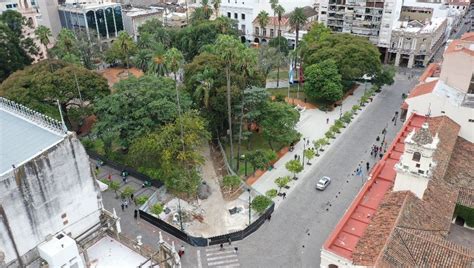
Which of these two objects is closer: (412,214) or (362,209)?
(412,214)

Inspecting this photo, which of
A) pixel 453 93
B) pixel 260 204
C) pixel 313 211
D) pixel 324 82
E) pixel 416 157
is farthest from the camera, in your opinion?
pixel 324 82

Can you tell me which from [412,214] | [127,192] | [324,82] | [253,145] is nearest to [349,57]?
[324,82]

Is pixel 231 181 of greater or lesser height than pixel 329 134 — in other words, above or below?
above

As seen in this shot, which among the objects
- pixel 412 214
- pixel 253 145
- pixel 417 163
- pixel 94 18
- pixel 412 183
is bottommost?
pixel 253 145

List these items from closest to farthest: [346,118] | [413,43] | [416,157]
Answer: [416,157], [346,118], [413,43]

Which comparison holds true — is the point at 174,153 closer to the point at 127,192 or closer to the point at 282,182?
the point at 127,192

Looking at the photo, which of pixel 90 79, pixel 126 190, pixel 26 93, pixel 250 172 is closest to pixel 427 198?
pixel 250 172

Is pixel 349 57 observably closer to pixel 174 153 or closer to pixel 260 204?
pixel 260 204

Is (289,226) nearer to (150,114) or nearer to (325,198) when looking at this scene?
(325,198)
